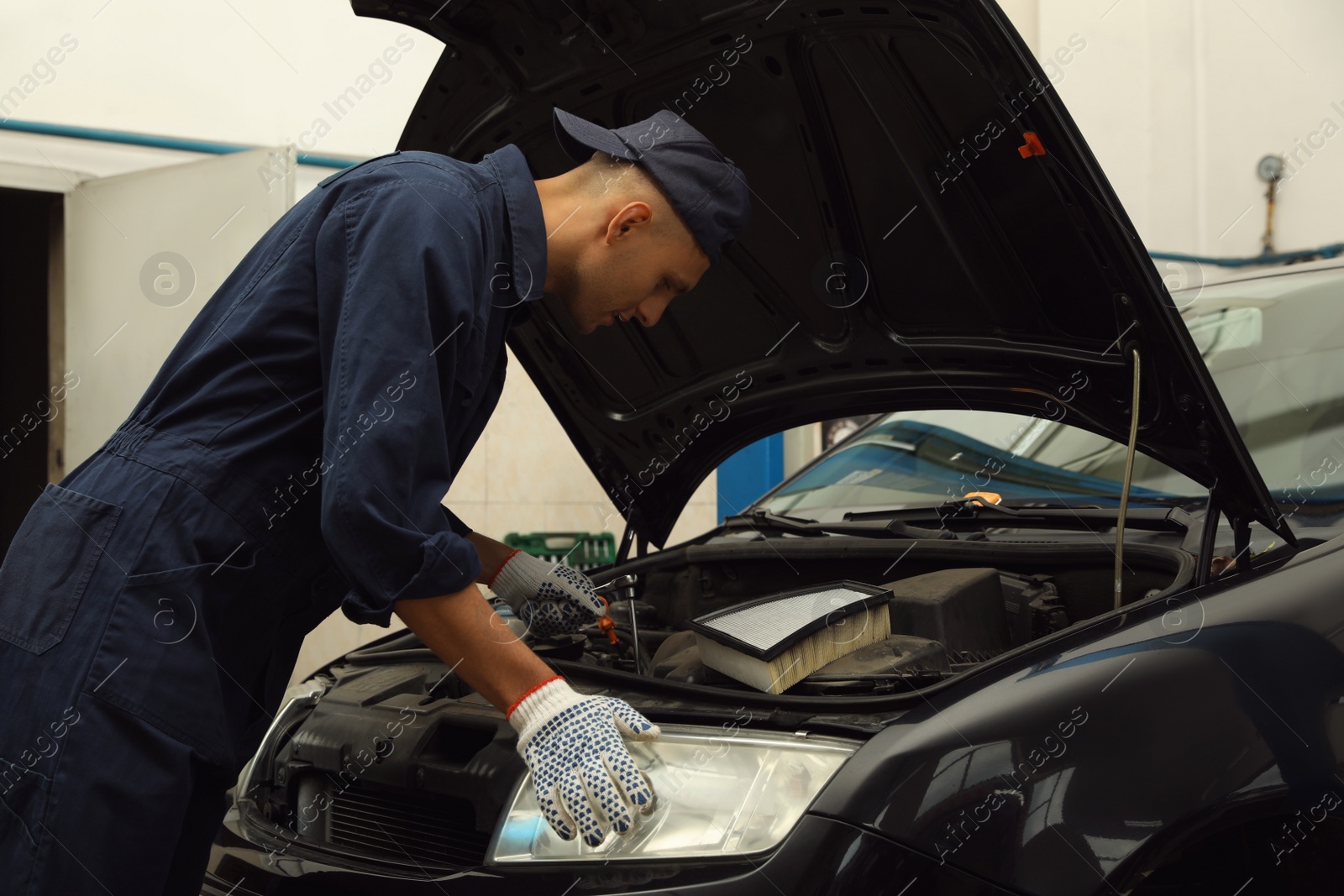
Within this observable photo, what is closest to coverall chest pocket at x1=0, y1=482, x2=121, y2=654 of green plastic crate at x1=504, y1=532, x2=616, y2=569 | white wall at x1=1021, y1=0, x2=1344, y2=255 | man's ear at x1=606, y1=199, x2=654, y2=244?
man's ear at x1=606, y1=199, x2=654, y2=244

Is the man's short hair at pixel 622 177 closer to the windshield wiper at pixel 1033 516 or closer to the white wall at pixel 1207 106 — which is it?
the windshield wiper at pixel 1033 516

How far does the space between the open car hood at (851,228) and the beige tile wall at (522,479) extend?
285cm

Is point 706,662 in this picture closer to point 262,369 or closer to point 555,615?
point 555,615

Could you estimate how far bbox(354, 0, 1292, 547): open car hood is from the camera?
1.44 metres

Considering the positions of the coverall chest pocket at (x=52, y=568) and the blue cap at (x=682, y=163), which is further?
the blue cap at (x=682, y=163)

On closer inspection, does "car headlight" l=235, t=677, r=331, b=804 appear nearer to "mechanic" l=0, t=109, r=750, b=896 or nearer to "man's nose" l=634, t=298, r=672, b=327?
"mechanic" l=0, t=109, r=750, b=896

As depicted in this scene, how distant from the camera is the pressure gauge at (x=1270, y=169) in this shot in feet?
20.8

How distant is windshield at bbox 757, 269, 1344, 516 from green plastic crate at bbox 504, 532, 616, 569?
260cm

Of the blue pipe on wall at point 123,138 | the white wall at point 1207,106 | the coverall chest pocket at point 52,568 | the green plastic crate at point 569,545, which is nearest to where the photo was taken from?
the coverall chest pocket at point 52,568

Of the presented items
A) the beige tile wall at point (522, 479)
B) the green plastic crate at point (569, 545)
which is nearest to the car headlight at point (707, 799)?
the green plastic crate at point (569, 545)

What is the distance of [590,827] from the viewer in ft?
3.88

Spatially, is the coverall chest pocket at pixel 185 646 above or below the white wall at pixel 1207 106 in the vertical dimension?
below

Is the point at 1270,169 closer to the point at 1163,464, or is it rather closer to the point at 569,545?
the point at 569,545

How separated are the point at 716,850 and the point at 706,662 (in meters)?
0.42
